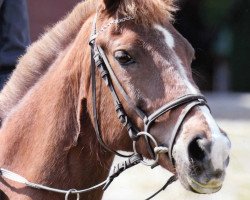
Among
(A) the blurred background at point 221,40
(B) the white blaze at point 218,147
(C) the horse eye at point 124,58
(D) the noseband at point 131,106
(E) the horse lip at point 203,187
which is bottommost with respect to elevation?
(A) the blurred background at point 221,40

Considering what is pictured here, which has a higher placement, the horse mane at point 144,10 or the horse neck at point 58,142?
the horse mane at point 144,10

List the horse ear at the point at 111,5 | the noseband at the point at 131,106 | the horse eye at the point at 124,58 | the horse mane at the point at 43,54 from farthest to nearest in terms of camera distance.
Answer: the horse mane at the point at 43,54 → the horse ear at the point at 111,5 → the horse eye at the point at 124,58 → the noseband at the point at 131,106

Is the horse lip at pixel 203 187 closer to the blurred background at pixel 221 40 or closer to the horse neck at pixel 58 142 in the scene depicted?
the horse neck at pixel 58 142

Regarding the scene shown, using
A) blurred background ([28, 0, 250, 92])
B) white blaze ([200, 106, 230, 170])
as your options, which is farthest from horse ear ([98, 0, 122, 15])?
blurred background ([28, 0, 250, 92])

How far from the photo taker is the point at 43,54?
353 cm

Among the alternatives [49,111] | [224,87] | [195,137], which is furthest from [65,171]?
[224,87]

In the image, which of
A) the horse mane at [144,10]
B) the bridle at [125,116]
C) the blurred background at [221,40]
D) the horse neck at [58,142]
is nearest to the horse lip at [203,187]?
the bridle at [125,116]

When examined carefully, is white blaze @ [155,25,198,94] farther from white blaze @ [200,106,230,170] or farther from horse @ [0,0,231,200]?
white blaze @ [200,106,230,170]

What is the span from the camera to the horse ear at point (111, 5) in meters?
3.26

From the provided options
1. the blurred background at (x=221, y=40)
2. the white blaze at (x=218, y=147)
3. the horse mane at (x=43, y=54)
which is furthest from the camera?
the blurred background at (x=221, y=40)

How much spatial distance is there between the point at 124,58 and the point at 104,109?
0.26m

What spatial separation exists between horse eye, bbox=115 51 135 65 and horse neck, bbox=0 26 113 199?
0.87 feet

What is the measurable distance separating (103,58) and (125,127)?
12.7 inches

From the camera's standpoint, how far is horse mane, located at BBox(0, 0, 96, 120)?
3.47m
